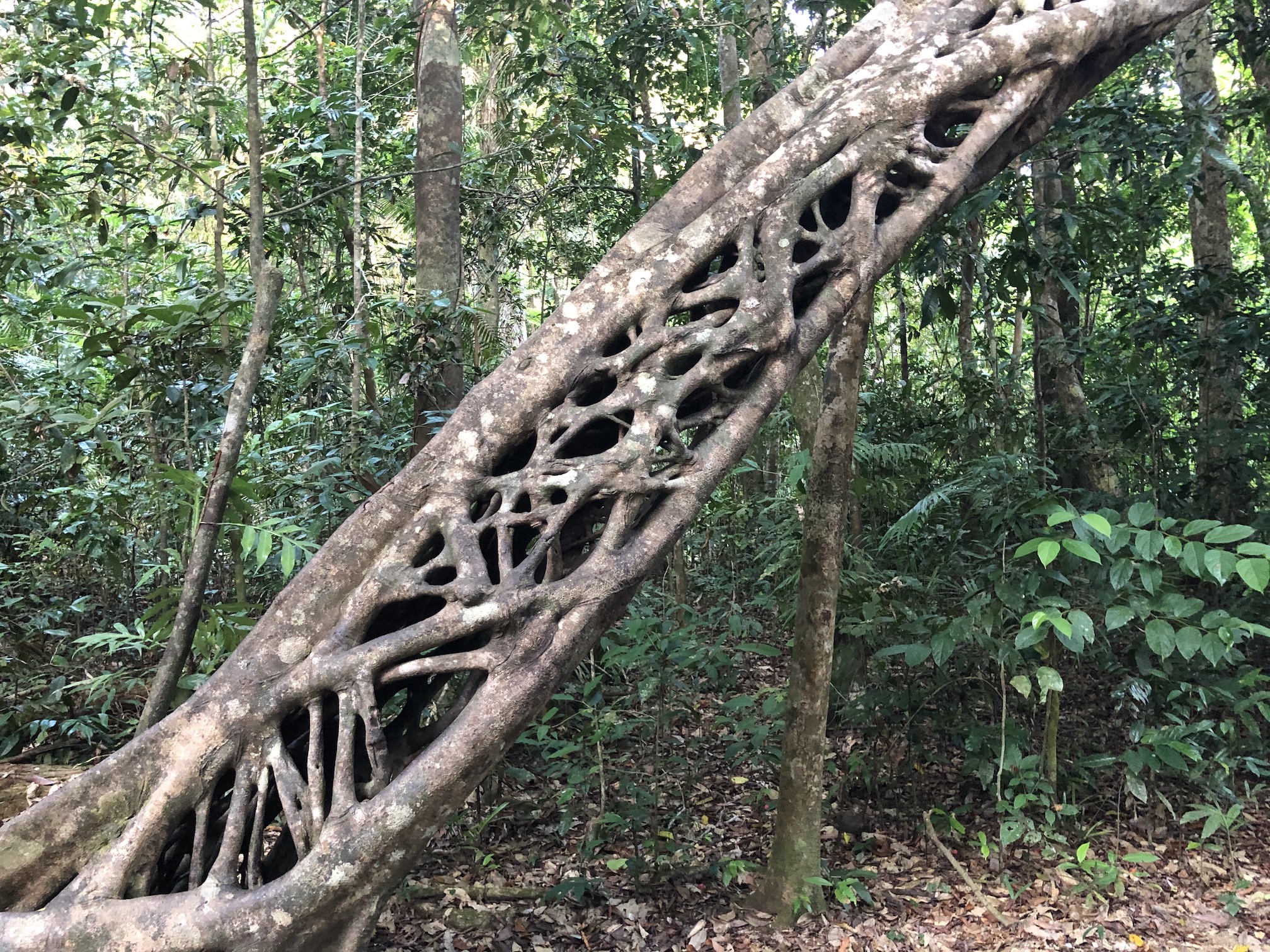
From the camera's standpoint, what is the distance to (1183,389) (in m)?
6.77

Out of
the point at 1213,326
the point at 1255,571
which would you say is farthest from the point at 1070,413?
the point at 1255,571

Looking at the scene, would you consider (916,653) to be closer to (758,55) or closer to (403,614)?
(403,614)

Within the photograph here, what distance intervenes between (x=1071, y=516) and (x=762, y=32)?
4592 mm

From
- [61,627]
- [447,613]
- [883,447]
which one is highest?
[883,447]

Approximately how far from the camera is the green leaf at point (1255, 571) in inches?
101

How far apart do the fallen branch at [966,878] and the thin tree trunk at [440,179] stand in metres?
3.22

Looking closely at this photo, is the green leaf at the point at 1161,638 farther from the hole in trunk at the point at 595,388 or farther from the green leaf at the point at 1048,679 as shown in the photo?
the hole in trunk at the point at 595,388

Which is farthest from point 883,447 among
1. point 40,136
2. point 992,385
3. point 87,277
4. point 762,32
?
point 87,277

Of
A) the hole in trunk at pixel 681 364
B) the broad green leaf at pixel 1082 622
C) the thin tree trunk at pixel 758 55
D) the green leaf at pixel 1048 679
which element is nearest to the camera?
the hole in trunk at pixel 681 364

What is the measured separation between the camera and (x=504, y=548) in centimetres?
248

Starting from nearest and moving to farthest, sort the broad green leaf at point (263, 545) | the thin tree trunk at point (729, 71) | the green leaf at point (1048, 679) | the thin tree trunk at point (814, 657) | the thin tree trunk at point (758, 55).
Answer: the broad green leaf at point (263, 545), the green leaf at point (1048, 679), the thin tree trunk at point (814, 657), the thin tree trunk at point (758, 55), the thin tree trunk at point (729, 71)

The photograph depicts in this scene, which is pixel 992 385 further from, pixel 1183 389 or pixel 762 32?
pixel 762 32

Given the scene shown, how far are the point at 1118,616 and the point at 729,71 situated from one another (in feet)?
14.9

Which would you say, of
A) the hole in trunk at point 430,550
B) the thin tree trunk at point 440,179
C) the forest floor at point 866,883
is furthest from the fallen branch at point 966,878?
the thin tree trunk at point 440,179
